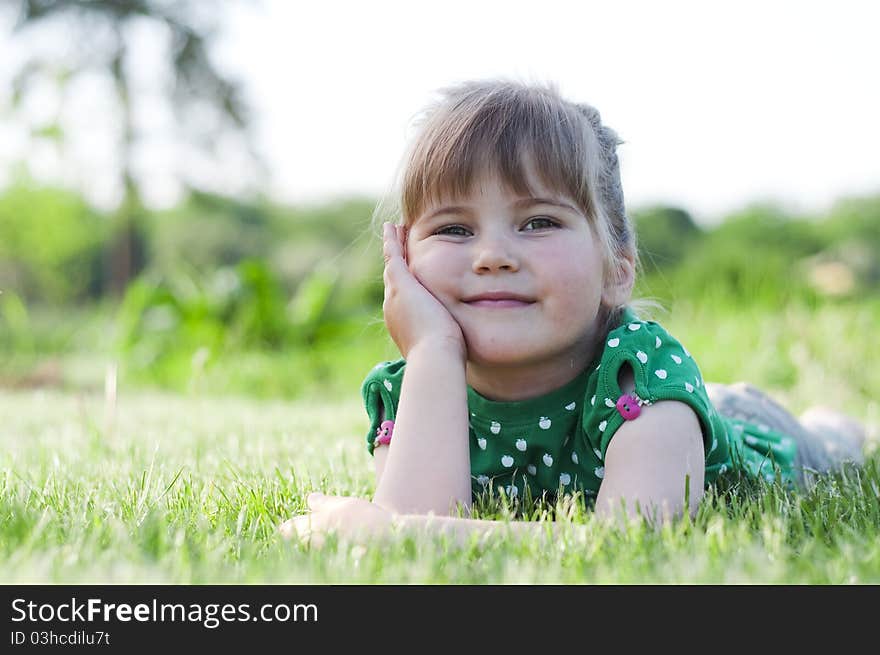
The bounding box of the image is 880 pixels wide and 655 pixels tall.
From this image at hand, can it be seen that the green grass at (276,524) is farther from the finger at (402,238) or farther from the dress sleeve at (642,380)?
the finger at (402,238)

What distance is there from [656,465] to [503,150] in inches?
27.9

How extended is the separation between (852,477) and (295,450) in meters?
1.63

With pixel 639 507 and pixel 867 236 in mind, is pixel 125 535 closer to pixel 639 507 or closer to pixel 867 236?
pixel 639 507

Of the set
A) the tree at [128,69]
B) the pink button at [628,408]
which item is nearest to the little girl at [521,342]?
the pink button at [628,408]

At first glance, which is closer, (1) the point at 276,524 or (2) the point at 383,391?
(1) the point at 276,524

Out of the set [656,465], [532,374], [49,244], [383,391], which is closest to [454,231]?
[532,374]

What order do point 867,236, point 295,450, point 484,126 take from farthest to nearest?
point 867,236, point 295,450, point 484,126

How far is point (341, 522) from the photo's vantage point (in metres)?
1.57

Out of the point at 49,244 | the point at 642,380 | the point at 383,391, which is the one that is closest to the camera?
the point at 642,380

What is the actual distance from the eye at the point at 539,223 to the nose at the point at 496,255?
8cm

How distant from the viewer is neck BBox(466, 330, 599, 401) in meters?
2.01

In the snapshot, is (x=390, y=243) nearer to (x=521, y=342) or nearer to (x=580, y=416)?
(x=521, y=342)

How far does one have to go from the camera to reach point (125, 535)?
1466 millimetres
